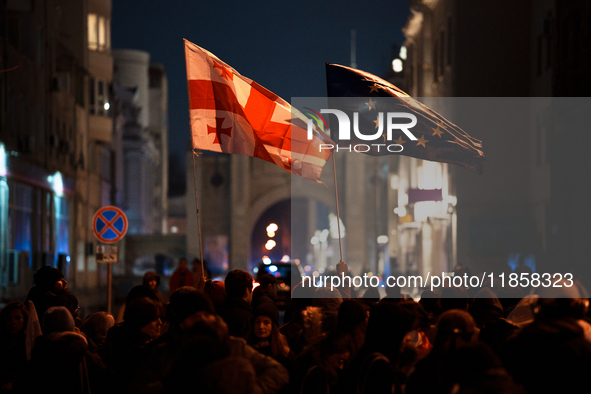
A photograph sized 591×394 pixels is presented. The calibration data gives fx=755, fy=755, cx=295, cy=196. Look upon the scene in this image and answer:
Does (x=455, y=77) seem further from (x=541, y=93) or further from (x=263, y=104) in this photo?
(x=263, y=104)

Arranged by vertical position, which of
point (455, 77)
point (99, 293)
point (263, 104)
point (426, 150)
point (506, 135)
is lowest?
point (99, 293)

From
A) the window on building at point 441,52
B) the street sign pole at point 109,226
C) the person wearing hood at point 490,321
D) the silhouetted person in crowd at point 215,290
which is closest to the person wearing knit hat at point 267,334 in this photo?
the person wearing hood at point 490,321

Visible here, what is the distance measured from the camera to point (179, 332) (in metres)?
4.68

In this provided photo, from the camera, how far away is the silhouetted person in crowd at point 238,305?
6074mm

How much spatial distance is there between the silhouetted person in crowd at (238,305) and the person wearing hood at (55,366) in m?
1.32

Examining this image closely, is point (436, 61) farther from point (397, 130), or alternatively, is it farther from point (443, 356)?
point (443, 356)

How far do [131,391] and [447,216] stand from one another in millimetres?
29684

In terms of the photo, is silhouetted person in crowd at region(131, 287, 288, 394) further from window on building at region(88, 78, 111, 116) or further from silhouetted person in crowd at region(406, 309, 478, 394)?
window on building at region(88, 78, 111, 116)

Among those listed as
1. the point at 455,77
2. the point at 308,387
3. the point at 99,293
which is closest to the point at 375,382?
the point at 308,387

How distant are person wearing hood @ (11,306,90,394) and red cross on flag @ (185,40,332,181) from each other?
494cm

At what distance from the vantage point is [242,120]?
34.0ft

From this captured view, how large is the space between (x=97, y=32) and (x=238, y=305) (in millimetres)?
37909

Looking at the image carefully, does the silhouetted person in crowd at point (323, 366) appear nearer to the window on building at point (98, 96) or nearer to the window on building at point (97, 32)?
the window on building at point (98, 96)

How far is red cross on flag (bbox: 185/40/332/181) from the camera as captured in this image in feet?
32.6
